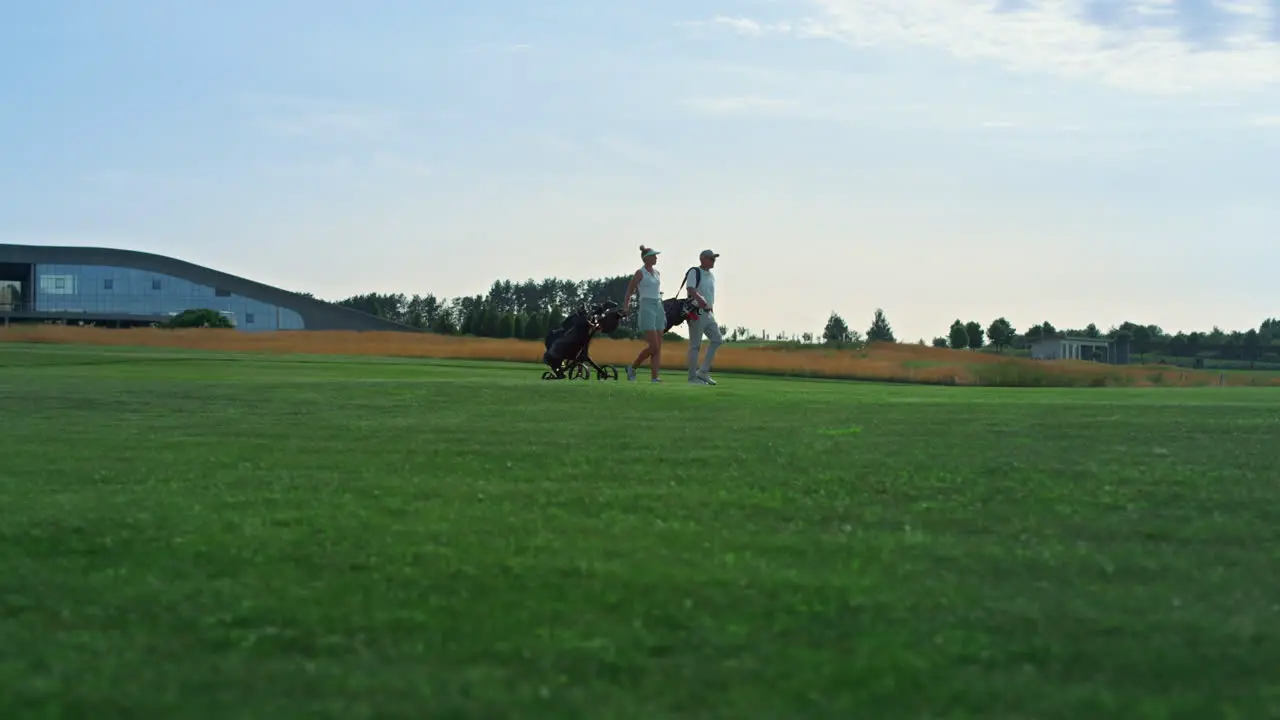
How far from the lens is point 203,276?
305 ft

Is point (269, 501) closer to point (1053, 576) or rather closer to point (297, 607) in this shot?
point (297, 607)

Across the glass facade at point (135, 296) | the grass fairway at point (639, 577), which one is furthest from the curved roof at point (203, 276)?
the grass fairway at point (639, 577)

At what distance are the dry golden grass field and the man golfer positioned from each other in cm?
1253

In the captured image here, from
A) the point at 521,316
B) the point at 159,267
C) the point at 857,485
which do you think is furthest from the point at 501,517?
the point at 159,267

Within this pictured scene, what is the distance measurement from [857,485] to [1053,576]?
81.8 inches

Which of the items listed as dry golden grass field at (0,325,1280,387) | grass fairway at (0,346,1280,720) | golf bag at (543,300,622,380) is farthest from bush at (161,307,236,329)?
grass fairway at (0,346,1280,720)

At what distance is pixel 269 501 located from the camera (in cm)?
628

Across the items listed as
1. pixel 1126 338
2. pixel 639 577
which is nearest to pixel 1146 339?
pixel 1126 338

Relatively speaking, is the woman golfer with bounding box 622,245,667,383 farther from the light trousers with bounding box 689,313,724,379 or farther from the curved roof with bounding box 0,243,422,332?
the curved roof with bounding box 0,243,422,332

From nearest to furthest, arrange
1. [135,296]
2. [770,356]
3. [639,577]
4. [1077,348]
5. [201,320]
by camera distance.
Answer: [639,577]
[770,356]
[1077,348]
[201,320]
[135,296]

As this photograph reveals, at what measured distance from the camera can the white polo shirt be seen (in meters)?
18.8

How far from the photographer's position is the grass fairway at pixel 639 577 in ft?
11.7

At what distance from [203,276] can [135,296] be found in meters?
4.85

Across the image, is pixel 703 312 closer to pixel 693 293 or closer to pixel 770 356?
pixel 693 293
